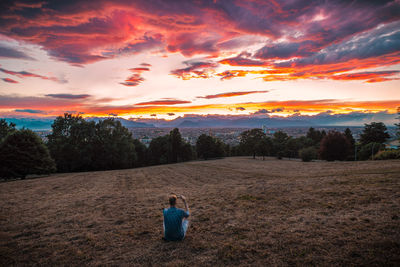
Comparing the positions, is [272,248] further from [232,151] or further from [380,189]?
[232,151]

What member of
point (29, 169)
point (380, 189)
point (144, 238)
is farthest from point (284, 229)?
point (29, 169)

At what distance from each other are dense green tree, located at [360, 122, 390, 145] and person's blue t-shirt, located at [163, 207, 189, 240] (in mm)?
88361

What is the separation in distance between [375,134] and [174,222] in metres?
89.4

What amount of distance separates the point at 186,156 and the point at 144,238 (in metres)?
74.7

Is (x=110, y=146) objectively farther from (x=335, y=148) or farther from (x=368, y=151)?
(x=368, y=151)

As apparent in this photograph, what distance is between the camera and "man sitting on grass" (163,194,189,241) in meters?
7.22

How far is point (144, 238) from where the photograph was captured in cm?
831

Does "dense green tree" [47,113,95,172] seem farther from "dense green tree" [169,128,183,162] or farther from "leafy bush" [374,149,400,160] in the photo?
"leafy bush" [374,149,400,160]

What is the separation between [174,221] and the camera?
741cm

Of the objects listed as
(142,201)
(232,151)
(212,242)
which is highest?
(212,242)

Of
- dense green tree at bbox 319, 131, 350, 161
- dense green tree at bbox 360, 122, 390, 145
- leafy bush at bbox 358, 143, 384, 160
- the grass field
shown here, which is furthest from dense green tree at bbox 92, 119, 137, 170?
dense green tree at bbox 360, 122, 390, 145

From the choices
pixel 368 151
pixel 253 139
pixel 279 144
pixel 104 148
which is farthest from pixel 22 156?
pixel 368 151

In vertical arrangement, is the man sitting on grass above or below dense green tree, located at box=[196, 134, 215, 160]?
above

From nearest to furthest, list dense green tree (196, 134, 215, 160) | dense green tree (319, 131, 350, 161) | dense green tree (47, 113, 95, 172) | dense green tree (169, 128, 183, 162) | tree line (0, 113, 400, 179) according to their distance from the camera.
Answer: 1. tree line (0, 113, 400, 179)
2. dense green tree (47, 113, 95, 172)
3. dense green tree (319, 131, 350, 161)
4. dense green tree (169, 128, 183, 162)
5. dense green tree (196, 134, 215, 160)
